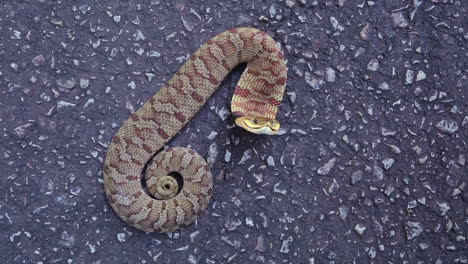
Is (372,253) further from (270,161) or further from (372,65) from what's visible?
(372,65)

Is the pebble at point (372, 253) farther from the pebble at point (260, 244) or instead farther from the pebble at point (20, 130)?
the pebble at point (20, 130)

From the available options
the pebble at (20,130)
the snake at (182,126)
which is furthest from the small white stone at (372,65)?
the pebble at (20,130)

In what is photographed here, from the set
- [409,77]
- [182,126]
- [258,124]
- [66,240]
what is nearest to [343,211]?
[258,124]

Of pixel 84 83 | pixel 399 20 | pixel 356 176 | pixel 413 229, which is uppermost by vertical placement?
pixel 399 20

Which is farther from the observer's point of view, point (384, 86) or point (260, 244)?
point (384, 86)

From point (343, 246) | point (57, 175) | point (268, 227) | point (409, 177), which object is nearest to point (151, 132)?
point (57, 175)
